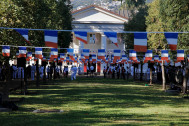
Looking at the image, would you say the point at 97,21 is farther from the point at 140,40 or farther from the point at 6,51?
the point at 140,40

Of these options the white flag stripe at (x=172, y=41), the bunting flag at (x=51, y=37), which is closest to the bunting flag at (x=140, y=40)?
the white flag stripe at (x=172, y=41)

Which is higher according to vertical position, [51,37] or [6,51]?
[51,37]

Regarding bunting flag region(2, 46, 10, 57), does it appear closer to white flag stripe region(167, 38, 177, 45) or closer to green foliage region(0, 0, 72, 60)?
green foliage region(0, 0, 72, 60)

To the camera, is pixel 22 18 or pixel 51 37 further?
pixel 22 18

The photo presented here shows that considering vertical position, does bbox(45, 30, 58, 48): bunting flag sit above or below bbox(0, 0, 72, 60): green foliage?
below

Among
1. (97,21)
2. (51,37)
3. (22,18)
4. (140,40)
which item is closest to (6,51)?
(22,18)

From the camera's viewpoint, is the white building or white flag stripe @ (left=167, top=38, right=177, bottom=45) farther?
the white building

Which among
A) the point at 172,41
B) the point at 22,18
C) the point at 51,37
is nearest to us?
the point at 172,41

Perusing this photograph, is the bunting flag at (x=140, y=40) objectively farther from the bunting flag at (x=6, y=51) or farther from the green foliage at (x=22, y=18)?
the bunting flag at (x=6, y=51)

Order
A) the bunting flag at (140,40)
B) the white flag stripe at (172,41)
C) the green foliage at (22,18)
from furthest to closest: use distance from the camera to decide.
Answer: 1. the green foliage at (22,18)
2. the bunting flag at (140,40)
3. the white flag stripe at (172,41)

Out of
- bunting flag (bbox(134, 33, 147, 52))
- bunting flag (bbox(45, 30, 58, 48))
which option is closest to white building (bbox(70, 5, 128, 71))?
bunting flag (bbox(134, 33, 147, 52))

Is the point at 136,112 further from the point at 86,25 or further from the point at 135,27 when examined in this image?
the point at 86,25

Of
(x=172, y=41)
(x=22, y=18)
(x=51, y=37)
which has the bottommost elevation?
(x=172, y=41)

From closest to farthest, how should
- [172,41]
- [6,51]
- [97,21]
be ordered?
[172,41], [6,51], [97,21]
